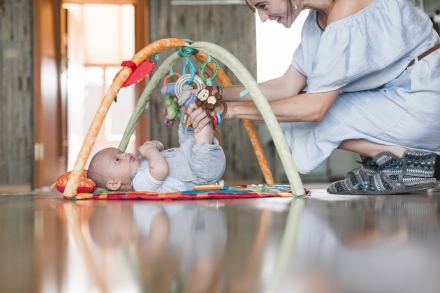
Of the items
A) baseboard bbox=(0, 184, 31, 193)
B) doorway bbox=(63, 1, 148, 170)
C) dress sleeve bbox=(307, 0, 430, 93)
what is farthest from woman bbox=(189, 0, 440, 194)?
doorway bbox=(63, 1, 148, 170)

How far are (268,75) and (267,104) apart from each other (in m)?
3.24

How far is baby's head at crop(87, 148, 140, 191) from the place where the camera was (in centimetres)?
178

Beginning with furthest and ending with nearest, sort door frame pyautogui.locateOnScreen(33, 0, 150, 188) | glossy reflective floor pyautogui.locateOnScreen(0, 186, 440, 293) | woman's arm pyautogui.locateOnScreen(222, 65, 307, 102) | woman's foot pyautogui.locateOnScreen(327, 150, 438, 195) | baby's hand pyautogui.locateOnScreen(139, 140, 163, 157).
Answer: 1. door frame pyautogui.locateOnScreen(33, 0, 150, 188)
2. woman's arm pyautogui.locateOnScreen(222, 65, 307, 102)
3. baby's hand pyautogui.locateOnScreen(139, 140, 163, 157)
4. woman's foot pyautogui.locateOnScreen(327, 150, 438, 195)
5. glossy reflective floor pyautogui.locateOnScreen(0, 186, 440, 293)

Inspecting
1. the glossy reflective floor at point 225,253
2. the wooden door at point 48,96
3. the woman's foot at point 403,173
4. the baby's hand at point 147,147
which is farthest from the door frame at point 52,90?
the glossy reflective floor at point 225,253

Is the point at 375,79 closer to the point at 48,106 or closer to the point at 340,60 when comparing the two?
the point at 340,60

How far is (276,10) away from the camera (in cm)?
163

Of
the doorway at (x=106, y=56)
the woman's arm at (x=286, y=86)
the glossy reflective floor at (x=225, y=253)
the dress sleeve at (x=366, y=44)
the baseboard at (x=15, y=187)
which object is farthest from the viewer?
the doorway at (x=106, y=56)

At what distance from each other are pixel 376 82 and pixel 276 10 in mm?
407

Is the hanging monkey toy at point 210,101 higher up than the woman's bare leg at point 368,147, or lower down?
higher up

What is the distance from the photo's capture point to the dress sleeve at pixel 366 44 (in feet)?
5.10

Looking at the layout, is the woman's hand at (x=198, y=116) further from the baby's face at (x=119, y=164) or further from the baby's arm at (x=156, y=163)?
the baby's face at (x=119, y=164)

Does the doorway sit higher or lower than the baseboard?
higher

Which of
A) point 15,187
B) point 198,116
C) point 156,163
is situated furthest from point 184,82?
point 15,187

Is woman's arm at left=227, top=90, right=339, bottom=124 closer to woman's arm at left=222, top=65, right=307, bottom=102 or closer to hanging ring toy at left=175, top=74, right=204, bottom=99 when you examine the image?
hanging ring toy at left=175, top=74, right=204, bottom=99
